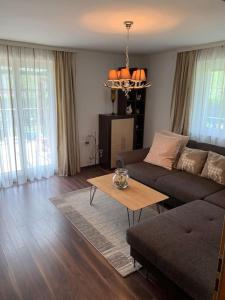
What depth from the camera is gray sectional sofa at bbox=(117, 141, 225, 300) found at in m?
1.56

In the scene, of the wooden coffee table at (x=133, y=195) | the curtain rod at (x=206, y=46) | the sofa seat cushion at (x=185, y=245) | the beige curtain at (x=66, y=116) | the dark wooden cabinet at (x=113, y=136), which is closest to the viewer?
the sofa seat cushion at (x=185, y=245)

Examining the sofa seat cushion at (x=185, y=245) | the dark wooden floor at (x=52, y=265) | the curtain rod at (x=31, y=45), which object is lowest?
the dark wooden floor at (x=52, y=265)

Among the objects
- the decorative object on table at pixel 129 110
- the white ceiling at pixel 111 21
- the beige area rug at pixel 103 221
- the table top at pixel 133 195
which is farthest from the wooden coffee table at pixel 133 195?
the decorative object on table at pixel 129 110

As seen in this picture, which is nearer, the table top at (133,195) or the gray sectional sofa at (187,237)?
the gray sectional sofa at (187,237)

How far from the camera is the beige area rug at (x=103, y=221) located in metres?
2.29

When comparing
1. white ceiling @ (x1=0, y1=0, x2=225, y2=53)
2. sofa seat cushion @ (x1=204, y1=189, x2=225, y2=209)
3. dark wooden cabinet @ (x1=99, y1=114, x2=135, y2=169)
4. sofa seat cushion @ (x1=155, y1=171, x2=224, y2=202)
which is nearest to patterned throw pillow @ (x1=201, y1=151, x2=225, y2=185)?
sofa seat cushion @ (x1=155, y1=171, x2=224, y2=202)

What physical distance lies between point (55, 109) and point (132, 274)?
3098 mm

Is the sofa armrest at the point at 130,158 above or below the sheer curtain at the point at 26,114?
below

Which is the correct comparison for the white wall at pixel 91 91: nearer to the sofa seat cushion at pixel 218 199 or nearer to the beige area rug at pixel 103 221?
the beige area rug at pixel 103 221

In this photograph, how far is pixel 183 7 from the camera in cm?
200

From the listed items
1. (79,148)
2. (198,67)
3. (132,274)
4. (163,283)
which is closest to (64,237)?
(132,274)

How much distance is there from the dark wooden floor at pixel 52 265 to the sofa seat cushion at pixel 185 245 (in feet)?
0.97

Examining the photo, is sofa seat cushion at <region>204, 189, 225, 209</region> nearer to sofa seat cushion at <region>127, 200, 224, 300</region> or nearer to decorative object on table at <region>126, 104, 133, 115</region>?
sofa seat cushion at <region>127, 200, 224, 300</region>

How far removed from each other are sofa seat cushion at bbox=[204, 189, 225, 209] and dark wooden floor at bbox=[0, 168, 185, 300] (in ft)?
3.76
